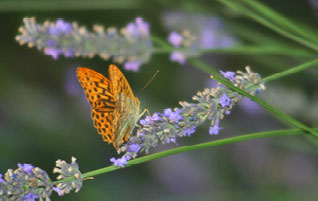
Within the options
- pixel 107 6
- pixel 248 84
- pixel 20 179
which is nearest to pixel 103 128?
pixel 20 179

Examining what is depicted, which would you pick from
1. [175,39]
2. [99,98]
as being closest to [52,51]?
[99,98]

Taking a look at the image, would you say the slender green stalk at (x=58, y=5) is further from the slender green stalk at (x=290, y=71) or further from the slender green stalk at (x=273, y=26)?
the slender green stalk at (x=290, y=71)

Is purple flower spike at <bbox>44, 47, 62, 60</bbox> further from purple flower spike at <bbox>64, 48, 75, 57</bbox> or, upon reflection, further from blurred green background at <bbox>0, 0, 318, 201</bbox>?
blurred green background at <bbox>0, 0, 318, 201</bbox>

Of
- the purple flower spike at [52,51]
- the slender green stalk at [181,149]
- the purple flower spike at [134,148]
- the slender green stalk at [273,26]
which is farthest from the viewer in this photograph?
the purple flower spike at [52,51]

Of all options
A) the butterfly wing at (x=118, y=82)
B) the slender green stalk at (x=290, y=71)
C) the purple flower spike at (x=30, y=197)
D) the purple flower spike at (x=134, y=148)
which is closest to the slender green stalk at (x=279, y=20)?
the slender green stalk at (x=290, y=71)

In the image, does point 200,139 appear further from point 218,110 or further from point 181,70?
point 218,110

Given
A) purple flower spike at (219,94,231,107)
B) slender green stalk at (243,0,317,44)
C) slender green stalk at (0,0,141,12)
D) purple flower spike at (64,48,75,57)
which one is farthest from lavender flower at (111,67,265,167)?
slender green stalk at (0,0,141,12)

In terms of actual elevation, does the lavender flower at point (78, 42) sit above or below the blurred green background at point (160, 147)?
below
